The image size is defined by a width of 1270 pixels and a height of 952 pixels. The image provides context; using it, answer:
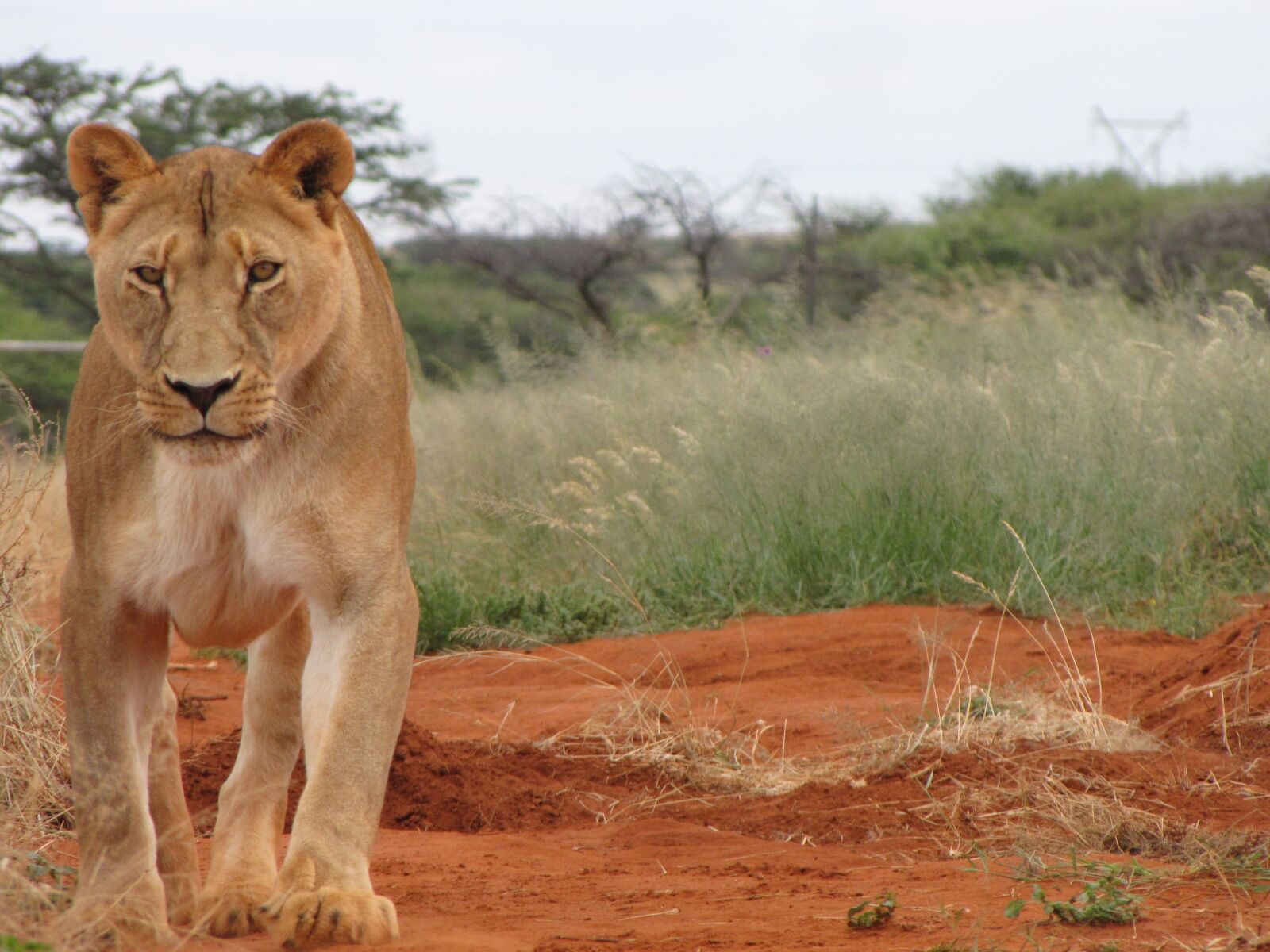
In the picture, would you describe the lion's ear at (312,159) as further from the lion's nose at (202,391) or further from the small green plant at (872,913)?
the small green plant at (872,913)

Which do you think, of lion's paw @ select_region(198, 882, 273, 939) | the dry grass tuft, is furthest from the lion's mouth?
the dry grass tuft

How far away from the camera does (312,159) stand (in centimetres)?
324

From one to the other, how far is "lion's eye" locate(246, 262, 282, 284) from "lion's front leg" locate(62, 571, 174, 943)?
0.68 metres

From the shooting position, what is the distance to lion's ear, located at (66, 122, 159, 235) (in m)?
3.16

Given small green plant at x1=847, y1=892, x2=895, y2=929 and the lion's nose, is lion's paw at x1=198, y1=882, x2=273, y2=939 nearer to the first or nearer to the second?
the lion's nose

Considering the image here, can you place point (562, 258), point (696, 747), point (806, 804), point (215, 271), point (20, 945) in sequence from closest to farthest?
1. point (20, 945)
2. point (215, 271)
3. point (806, 804)
4. point (696, 747)
5. point (562, 258)

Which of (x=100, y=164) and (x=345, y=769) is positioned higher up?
(x=100, y=164)

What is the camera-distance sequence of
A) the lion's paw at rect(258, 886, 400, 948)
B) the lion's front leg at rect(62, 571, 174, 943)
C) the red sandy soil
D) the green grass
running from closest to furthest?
the lion's paw at rect(258, 886, 400, 948)
the lion's front leg at rect(62, 571, 174, 943)
the red sandy soil
the green grass

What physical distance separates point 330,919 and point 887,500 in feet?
17.0

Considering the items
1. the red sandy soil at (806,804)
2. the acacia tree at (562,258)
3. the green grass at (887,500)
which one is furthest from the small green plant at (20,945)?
the acacia tree at (562,258)

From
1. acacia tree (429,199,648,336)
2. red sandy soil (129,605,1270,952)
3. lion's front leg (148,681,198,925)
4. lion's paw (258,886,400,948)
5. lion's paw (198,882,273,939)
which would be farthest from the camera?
acacia tree (429,199,648,336)

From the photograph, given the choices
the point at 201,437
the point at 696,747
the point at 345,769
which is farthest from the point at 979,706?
the point at 201,437

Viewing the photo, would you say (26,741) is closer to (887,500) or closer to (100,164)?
(100,164)

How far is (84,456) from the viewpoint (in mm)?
3207
